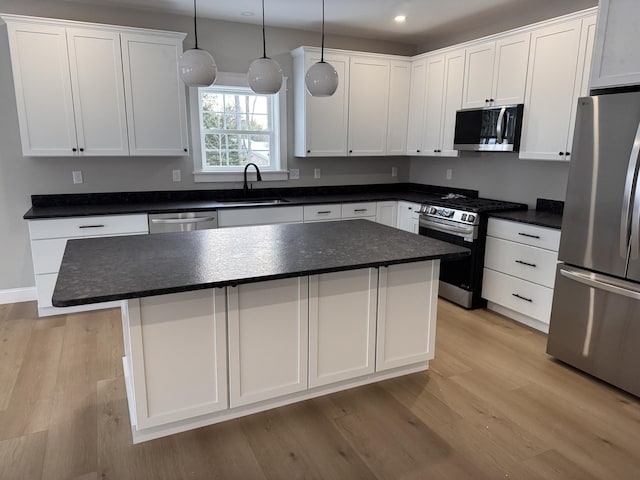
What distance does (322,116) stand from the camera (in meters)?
4.65

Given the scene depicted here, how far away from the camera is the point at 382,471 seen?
6.48ft

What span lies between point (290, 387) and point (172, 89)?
291 centimetres

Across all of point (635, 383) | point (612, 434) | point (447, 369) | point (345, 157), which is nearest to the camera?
point (612, 434)

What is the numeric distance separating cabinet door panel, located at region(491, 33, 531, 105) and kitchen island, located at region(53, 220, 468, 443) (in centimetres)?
193

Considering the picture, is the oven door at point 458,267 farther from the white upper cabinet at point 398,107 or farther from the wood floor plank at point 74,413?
the wood floor plank at point 74,413

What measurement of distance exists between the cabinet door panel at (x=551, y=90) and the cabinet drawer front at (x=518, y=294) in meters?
1.04

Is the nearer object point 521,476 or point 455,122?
point 521,476

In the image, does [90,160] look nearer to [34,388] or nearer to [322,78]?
[34,388]

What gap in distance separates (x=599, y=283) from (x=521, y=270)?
0.90 metres

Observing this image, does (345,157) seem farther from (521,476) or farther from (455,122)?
(521,476)

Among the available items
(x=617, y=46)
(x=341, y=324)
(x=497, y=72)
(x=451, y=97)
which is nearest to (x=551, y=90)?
(x=497, y=72)

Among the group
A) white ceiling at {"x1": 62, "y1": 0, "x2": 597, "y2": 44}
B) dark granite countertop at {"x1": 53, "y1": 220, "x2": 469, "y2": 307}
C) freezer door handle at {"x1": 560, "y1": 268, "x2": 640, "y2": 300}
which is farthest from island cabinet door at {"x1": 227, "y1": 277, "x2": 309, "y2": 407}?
white ceiling at {"x1": 62, "y1": 0, "x2": 597, "y2": 44}

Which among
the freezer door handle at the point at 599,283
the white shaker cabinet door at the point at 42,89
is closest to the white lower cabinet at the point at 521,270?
the freezer door handle at the point at 599,283

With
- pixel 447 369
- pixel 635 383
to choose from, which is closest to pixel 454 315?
pixel 447 369
